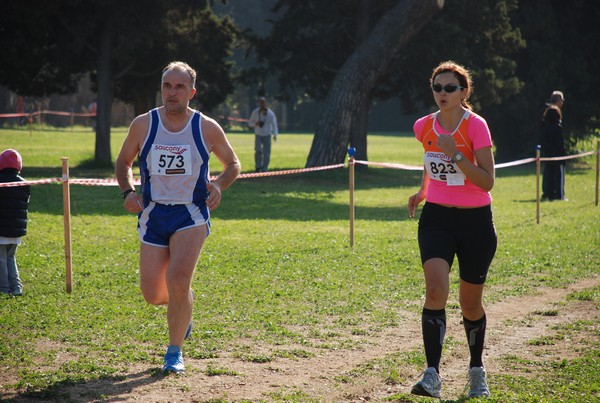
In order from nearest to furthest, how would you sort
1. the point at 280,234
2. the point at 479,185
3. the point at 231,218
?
the point at 479,185 → the point at 280,234 → the point at 231,218

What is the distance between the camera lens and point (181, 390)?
236 inches

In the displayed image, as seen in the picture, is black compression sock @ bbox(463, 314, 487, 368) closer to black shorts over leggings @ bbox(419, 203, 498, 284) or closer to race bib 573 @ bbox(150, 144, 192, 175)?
black shorts over leggings @ bbox(419, 203, 498, 284)

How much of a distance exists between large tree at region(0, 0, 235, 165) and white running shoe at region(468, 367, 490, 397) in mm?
22050

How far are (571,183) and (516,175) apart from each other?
496cm

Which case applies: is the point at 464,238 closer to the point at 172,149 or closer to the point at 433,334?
the point at 433,334

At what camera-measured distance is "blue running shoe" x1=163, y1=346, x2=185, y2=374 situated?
642 centimetres

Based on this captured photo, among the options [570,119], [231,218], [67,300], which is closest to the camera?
[67,300]

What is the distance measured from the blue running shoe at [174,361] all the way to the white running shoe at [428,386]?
5.33 feet

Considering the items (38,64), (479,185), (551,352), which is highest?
(38,64)

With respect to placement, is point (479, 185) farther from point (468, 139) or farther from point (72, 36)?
point (72, 36)

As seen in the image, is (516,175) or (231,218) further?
(516,175)

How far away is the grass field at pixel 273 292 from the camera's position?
658 centimetres

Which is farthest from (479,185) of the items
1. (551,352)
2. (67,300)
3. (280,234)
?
(280,234)

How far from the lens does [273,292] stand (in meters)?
9.82
